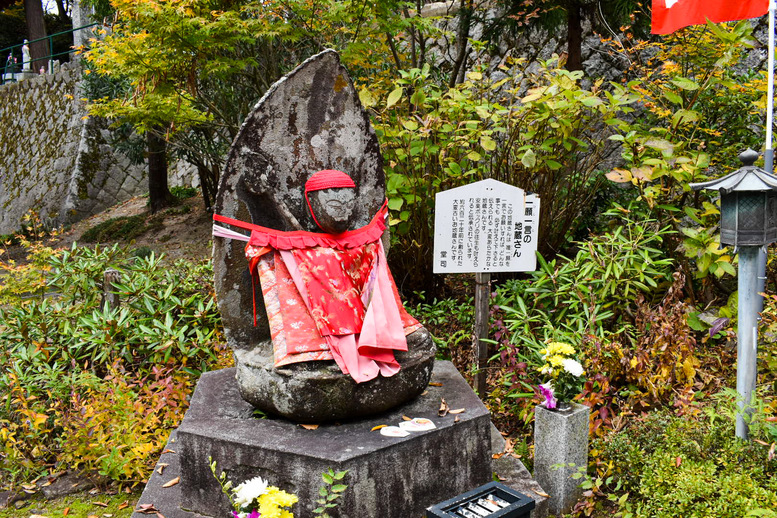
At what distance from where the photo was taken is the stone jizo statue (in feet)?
9.43

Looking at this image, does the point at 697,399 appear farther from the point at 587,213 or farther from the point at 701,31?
the point at 701,31

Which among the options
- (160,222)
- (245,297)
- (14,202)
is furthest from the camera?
(14,202)

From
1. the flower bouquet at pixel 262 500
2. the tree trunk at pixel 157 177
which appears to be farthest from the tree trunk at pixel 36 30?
the flower bouquet at pixel 262 500

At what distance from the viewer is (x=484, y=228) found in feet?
12.8

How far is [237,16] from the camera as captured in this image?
5.87 metres

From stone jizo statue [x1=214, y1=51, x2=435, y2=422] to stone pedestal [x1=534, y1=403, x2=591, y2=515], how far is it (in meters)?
0.69

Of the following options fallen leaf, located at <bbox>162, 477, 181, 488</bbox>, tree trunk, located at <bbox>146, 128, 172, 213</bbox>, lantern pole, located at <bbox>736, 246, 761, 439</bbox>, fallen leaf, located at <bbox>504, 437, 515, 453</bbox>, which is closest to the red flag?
lantern pole, located at <bbox>736, 246, 761, 439</bbox>

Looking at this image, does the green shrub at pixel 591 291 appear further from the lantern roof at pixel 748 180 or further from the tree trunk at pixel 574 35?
the tree trunk at pixel 574 35

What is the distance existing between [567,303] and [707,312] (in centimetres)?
102

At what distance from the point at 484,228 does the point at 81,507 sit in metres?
2.82

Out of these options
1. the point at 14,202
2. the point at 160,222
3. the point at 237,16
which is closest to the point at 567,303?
the point at 237,16

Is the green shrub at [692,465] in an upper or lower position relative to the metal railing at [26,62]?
lower

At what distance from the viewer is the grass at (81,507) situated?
11.0 ft

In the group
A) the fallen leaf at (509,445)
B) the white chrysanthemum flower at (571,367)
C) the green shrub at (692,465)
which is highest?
the white chrysanthemum flower at (571,367)
